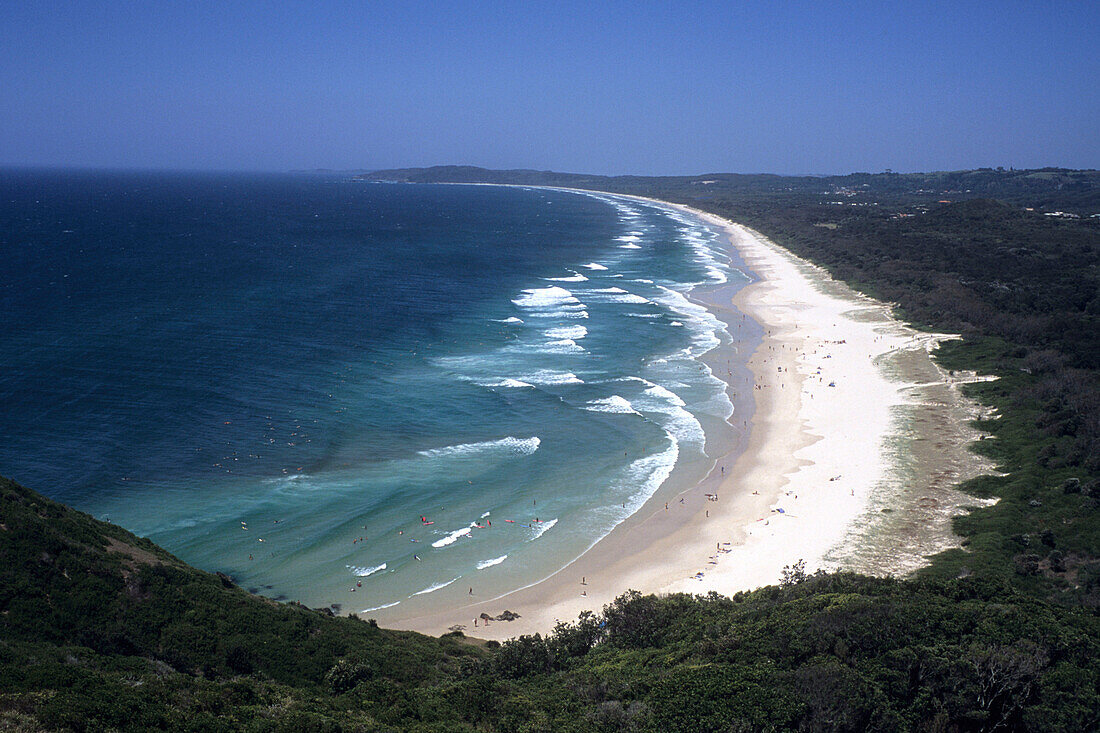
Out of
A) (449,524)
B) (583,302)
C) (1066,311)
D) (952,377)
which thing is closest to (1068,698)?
Answer: (449,524)

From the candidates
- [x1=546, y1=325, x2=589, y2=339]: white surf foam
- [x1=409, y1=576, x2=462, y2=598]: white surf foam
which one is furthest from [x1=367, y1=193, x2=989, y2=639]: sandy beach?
[x1=546, y1=325, x2=589, y2=339]: white surf foam

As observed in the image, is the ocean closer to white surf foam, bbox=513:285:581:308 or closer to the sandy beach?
white surf foam, bbox=513:285:581:308

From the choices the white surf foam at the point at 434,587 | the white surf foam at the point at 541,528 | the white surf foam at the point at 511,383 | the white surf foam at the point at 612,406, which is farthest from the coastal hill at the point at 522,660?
the white surf foam at the point at 511,383

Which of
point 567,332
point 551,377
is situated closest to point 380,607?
point 551,377

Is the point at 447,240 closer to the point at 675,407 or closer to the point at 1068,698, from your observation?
the point at 675,407

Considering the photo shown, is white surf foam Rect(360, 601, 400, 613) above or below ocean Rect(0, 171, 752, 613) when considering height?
below

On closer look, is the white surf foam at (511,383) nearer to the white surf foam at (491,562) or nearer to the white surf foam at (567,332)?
the white surf foam at (567,332)

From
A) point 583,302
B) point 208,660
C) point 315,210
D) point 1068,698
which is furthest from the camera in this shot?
point 315,210
